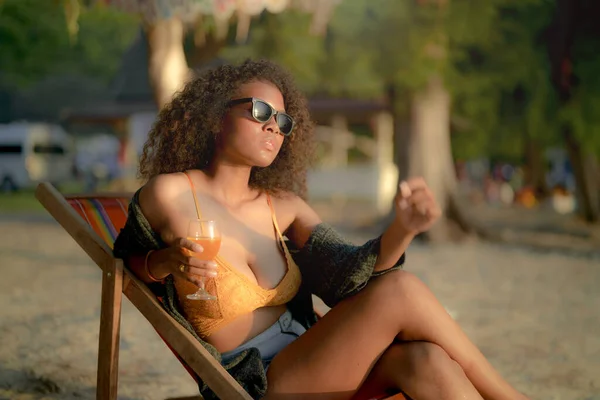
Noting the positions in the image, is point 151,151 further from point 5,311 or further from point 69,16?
point 69,16

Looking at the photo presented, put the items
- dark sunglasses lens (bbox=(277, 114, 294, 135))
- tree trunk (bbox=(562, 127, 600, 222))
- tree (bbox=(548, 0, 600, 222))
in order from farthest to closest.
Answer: tree trunk (bbox=(562, 127, 600, 222))
tree (bbox=(548, 0, 600, 222))
dark sunglasses lens (bbox=(277, 114, 294, 135))

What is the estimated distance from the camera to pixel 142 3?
7430 millimetres

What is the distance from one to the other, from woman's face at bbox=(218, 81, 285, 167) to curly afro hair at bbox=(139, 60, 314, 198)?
3cm

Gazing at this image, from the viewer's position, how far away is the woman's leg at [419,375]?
255 cm

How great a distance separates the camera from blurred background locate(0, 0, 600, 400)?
5.43 meters

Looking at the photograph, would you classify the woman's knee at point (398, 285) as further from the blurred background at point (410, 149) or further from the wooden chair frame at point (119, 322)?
the blurred background at point (410, 149)

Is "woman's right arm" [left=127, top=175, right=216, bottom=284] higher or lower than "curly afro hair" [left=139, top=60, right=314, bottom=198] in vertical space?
lower

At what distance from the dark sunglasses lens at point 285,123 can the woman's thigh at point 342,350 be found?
62 centimetres

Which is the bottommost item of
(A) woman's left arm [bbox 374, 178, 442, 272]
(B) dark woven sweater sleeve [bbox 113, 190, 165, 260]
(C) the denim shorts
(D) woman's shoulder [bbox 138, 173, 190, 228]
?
(C) the denim shorts

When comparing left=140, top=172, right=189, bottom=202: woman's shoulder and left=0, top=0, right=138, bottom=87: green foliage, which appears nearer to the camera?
left=140, top=172, right=189, bottom=202: woman's shoulder

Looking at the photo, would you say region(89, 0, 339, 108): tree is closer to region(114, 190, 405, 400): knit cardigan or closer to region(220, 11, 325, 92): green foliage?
region(114, 190, 405, 400): knit cardigan

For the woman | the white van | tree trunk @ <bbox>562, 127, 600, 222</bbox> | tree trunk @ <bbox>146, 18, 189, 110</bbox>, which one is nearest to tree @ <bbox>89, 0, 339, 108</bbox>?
tree trunk @ <bbox>146, 18, 189, 110</bbox>

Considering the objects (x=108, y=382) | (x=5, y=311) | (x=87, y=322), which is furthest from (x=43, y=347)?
(x=108, y=382)

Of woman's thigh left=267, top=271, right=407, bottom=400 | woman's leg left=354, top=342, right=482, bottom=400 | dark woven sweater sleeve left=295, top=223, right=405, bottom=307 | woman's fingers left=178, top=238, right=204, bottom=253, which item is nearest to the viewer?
woman's fingers left=178, top=238, right=204, bottom=253
